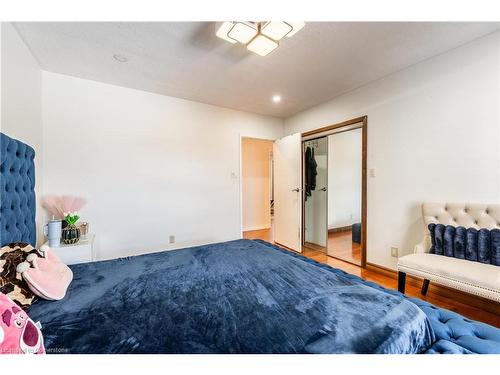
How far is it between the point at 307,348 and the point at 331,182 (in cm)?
430

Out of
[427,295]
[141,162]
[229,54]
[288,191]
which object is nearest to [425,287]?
[427,295]

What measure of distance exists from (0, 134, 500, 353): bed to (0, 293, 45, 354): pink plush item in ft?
0.31

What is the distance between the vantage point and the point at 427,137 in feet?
7.41

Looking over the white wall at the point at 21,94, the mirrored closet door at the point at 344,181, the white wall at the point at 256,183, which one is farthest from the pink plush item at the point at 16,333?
A: the white wall at the point at 256,183

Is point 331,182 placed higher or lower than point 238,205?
higher

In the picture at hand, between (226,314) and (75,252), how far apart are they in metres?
1.78

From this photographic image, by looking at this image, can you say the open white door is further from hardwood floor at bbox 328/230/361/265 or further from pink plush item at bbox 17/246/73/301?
pink plush item at bbox 17/246/73/301

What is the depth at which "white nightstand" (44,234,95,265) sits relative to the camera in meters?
1.93

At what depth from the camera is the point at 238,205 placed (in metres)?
3.71

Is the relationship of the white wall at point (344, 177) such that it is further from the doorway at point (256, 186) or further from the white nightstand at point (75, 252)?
the white nightstand at point (75, 252)

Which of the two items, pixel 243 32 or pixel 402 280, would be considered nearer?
pixel 243 32

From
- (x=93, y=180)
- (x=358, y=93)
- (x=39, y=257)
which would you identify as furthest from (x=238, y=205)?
(x=39, y=257)

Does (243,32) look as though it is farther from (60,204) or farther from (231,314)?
(60,204)
